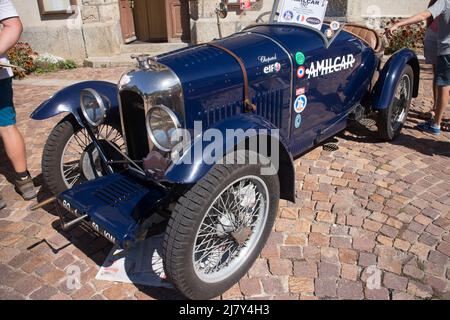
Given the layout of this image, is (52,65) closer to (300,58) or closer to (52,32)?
(52,32)

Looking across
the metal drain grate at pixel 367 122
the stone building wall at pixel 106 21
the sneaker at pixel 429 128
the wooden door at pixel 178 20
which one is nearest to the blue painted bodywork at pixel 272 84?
the metal drain grate at pixel 367 122

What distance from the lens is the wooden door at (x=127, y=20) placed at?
8.91 meters

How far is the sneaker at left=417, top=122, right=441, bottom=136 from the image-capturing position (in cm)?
438

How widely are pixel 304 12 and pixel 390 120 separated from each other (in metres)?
1.52

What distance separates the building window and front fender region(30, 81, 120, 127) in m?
6.14

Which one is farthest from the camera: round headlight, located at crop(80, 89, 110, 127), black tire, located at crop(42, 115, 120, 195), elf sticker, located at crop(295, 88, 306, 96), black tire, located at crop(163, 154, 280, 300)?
elf sticker, located at crop(295, 88, 306, 96)

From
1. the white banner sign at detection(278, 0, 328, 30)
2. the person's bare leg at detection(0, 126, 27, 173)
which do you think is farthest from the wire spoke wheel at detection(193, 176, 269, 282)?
the person's bare leg at detection(0, 126, 27, 173)

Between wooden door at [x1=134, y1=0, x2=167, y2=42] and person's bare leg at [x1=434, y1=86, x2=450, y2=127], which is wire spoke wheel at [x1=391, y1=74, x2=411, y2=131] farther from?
wooden door at [x1=134, y1=0, x2=167, y2=42]

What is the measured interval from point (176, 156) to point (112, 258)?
0.94m

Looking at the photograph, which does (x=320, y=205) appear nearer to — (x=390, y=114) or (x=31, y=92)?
(x=390, y=114)

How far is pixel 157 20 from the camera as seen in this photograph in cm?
930

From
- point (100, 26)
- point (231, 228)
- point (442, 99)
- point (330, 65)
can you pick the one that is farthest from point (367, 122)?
point (100, 26)

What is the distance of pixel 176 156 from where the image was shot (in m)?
2.33

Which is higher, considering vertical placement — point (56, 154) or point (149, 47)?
point (56, 154)
